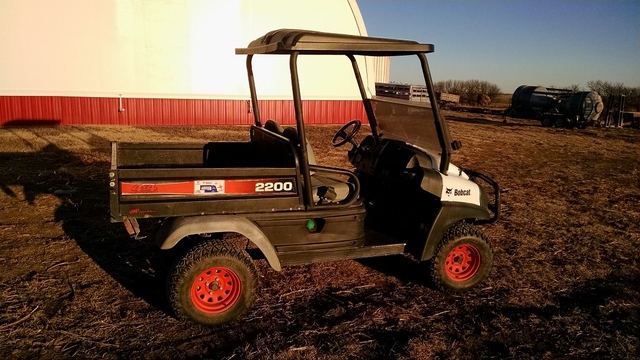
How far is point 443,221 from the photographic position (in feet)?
13.0

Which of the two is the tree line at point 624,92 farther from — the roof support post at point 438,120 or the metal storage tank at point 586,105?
the roof support post at point 438,120

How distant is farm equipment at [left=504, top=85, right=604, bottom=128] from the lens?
19938 millimetres

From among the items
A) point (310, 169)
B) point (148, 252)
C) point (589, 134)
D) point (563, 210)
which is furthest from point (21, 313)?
point (589, 134)

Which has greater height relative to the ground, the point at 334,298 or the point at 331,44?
the point at 331,44

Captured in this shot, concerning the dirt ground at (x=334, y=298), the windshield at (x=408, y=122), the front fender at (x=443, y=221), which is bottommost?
the dirt ground at (x=334, y=298)

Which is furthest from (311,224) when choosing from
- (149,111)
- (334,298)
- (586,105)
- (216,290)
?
(586,105)

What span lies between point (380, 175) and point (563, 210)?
12.6ft

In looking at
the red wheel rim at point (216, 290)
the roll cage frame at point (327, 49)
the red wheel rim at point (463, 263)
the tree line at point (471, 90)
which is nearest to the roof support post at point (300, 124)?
the roll cage frame at point (327, 49)

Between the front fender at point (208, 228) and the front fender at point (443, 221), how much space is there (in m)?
1.29

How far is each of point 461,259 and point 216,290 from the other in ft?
6.86

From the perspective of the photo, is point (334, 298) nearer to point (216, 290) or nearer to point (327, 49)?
point (216, 290)

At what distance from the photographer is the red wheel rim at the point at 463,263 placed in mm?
4160

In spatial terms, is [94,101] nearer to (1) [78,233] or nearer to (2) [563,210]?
(1) [78,233]

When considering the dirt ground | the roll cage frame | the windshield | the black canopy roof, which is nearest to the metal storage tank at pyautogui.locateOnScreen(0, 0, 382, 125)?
the dirt ground
